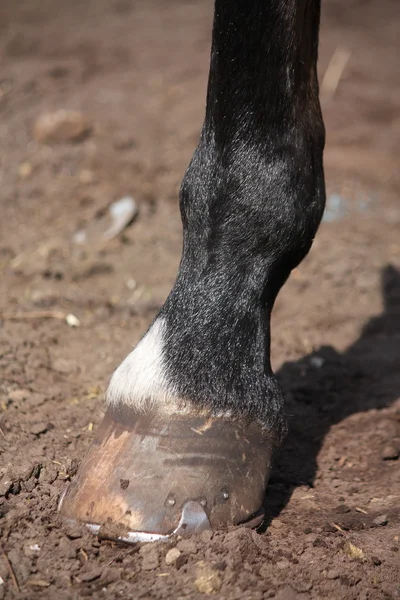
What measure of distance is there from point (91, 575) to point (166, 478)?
24 centimetres

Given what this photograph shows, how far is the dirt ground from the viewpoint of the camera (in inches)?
63.0

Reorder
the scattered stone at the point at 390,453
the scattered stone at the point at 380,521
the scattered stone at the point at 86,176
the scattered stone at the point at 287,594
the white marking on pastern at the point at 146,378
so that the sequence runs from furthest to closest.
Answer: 1. the scattered stone at the point at 86,176
2. the scattered stone at the point at 390,453
3. the scattered stone at the point at 380,521
4. the white marking on pastern at the point at 146,378
5. the scattered stone at the point at 287,594

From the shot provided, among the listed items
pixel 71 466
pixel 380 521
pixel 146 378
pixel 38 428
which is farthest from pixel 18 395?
pixel 380 521

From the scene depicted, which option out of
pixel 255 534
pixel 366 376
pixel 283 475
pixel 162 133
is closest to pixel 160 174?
pixel 162 133

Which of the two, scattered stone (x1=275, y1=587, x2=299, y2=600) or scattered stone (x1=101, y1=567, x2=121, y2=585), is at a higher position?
scattered stone (x1=275, y1=587, x2=299, y2=600)

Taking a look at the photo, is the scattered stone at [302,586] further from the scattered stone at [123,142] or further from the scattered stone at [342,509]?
the scattered stone at [123,142]

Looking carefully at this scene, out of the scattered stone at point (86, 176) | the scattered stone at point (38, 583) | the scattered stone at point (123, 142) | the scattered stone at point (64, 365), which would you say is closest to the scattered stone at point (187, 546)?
the scattered stone at point (38, 583)

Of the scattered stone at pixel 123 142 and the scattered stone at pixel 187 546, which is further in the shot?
the scattered stone at pixel 123 142

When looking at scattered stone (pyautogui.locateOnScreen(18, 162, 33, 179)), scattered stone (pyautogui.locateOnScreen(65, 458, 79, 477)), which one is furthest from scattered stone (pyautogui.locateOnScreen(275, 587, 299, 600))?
scattered stone (pyautogui.locateOnScreen(18, 162, 33, 179))

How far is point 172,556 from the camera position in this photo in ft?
5.17

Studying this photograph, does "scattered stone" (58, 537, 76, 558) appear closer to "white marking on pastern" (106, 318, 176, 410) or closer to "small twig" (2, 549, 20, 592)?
"small twig" (2, 549, 20, 592)

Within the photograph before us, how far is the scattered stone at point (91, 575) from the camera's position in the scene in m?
1.54

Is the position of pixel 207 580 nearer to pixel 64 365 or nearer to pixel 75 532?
pixel 75 532

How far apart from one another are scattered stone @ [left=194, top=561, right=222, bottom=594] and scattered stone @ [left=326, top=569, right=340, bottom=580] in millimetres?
233
